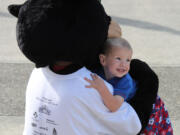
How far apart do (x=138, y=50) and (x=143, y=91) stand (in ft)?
12.6

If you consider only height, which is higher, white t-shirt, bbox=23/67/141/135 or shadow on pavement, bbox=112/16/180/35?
white t-shirt, bbox=23/67/141/135

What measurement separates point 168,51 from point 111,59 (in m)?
4.06

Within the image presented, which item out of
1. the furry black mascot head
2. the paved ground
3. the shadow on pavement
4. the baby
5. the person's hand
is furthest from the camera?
the shadow on pavement

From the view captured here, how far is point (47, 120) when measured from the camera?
223 centimetres

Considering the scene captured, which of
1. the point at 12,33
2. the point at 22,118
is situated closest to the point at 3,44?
the point at 12,33

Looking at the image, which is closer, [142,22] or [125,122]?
[125,122]

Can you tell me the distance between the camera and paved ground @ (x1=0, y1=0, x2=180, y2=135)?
4.66 metres

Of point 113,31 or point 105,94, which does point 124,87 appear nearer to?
point 105,94

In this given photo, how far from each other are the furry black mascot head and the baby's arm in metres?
0.12

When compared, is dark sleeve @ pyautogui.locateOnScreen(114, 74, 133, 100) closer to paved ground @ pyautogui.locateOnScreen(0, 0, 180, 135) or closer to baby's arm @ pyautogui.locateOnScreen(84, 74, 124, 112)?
baby's arm @ pyautogui.locateOnScreen(84, 74, 124, 112)

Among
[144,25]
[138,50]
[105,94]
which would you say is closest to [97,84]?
[105,94]

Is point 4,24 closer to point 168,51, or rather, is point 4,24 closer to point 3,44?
point 3,44

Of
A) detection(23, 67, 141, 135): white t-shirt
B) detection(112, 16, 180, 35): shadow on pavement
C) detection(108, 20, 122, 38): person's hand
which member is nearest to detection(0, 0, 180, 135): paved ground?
detection(112, 16, 180, 35): shadow on pavement

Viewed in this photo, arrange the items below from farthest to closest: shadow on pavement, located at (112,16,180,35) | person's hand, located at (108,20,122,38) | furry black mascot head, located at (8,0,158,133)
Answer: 1. shadow on pavement, located at (112,16,180,35)
2. person's hand, located at (108,20,122,38)
3. furry black mascot head, located at (8,0,158,133)
